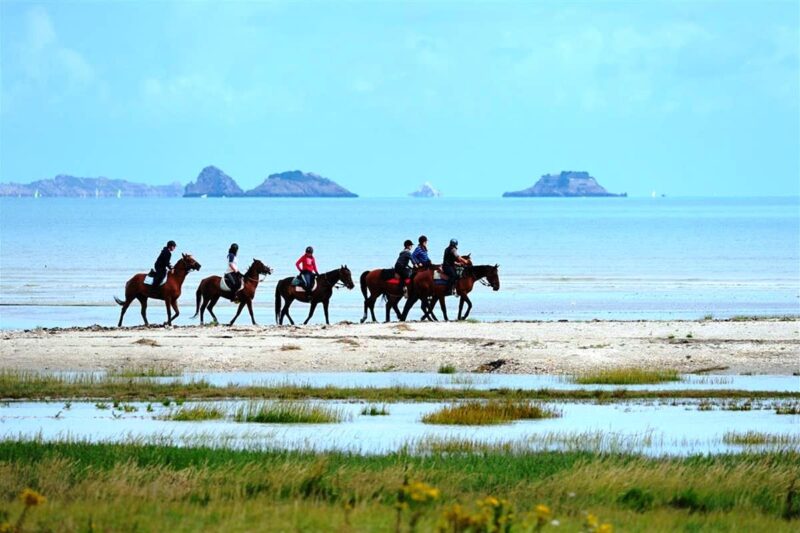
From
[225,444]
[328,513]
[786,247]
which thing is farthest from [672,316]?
[786,247]

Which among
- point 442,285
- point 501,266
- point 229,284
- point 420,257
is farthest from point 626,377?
point 501,266

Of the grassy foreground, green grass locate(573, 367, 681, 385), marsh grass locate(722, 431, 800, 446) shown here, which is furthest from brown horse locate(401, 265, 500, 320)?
the grassy foreground

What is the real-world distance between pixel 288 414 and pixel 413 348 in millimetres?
Answer: 10020

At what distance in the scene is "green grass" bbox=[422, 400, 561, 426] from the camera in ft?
70.3

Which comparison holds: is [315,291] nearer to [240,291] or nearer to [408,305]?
[240,291]

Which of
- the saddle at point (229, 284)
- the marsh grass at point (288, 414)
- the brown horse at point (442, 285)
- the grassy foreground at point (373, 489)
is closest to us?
the grassy foreground at point (373, 489)

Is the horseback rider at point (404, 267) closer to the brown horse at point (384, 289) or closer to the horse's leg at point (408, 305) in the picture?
the brown horse at point (384, 289)

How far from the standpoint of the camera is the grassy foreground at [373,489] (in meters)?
13.0

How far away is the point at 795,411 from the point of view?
74.2 feet

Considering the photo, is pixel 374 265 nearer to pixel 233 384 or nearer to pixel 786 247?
pixel 786 247

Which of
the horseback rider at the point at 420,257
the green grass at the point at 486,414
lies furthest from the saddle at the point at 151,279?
the green grass at the point at 486,414

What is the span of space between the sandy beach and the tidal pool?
582 cm

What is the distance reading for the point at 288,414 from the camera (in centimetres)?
2172

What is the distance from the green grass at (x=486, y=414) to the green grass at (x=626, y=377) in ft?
14.6
